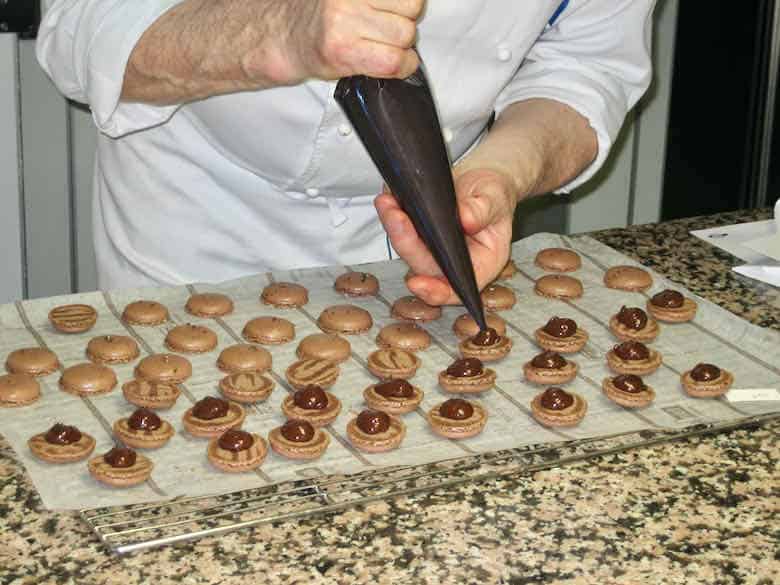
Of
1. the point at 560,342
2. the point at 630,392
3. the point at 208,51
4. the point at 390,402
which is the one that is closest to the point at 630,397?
the point at 630,392

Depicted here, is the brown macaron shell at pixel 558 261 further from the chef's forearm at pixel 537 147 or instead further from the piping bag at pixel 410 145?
the piping bag at pixel 410 145

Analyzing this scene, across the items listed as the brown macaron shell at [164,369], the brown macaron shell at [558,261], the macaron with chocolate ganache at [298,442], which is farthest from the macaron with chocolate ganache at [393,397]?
the brown macaron shell at [558,261]

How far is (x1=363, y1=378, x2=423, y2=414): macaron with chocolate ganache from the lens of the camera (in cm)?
136

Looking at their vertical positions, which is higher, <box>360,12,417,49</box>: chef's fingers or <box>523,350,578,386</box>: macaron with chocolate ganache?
<box>360,12,417,49</box>: chef's fingers

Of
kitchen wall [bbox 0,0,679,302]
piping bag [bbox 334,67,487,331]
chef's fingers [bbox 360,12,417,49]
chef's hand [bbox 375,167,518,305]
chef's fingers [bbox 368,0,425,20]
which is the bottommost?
kitchen wall [bbox 0,0,679,302]

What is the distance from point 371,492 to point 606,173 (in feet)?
6.29

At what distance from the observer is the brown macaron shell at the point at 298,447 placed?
4.11 ft

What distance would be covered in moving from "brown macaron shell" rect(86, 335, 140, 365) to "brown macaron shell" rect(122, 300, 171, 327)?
0.21 ft

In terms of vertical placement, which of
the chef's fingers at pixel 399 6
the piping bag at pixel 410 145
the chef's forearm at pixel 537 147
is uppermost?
the chef's fingers at pixel 399 6

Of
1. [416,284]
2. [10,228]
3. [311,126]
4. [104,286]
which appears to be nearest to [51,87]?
[10,228]

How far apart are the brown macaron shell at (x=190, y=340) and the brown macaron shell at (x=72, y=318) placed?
10 centimetres

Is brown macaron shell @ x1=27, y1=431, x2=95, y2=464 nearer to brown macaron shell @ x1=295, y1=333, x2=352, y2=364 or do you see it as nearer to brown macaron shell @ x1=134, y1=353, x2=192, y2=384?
brown macaron shell @ x1=134, y1=353, x2=192, y2=384

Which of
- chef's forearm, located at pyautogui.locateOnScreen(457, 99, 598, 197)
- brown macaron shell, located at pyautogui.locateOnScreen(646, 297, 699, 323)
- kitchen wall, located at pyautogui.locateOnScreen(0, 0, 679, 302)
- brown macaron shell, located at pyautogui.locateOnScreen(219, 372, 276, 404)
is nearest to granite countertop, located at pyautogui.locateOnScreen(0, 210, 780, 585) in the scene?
brown macaron shell, located at pyautogui.locateOnScreen(219, 372, 276, 404)

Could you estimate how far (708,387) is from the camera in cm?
140
